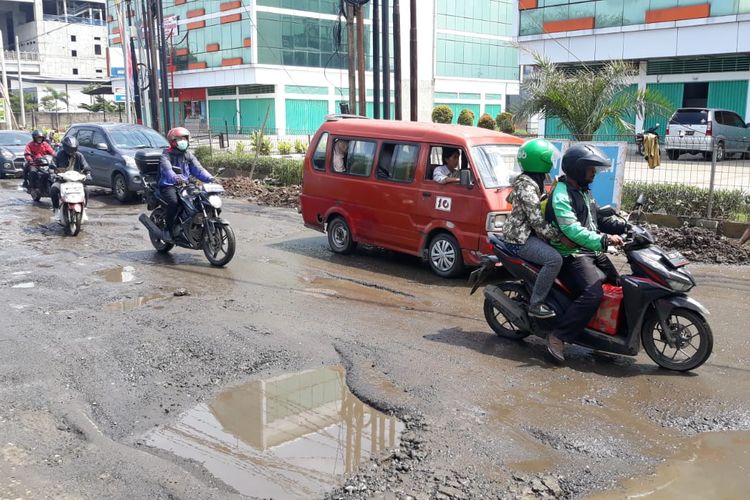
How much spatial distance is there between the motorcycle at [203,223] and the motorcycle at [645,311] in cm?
479

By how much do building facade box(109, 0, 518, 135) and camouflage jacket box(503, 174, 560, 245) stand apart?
42.3m

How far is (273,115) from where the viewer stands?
50.3m

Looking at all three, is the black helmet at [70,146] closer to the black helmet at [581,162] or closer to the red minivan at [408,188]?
the red minivan at [408,188]

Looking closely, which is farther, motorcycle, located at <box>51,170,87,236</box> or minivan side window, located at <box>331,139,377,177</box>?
motorcycle, located at <box>51,170,87,236</box>

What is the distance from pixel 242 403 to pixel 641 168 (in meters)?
9.60

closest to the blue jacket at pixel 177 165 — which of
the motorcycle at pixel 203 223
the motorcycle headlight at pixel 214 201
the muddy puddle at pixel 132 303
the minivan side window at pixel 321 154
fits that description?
the motorcycle at pixel 203 223

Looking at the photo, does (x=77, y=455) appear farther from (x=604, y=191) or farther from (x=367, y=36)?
(x=367, y=36)

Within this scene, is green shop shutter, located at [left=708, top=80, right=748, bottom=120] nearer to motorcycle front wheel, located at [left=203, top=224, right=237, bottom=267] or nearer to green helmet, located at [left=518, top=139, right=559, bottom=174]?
motorcycle front wheel, located at [left=203, top=224, right=237, bottom=267]

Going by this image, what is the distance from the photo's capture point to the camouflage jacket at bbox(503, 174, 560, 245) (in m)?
5.83

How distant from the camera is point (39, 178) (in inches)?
628

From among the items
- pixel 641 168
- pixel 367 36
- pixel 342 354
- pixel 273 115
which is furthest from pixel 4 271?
Result: pixel 367 36

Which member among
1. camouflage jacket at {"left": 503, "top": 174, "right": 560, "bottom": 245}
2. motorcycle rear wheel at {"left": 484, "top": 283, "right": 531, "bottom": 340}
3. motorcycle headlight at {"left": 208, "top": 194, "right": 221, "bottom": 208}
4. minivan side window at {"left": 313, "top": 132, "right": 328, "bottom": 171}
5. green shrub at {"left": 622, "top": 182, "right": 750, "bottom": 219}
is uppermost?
minivan side window at {"left": 313, "top": 132, "right": 328, "bottom": 171}

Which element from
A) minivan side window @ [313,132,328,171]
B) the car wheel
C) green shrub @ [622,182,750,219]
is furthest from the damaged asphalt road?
the car wheel

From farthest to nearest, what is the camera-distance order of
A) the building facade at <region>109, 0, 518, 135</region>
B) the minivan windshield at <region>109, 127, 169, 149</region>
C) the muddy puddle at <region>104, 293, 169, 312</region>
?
the building facade at <region>109, 0, 518, 135</region>, the minivan windshield at <region>109, 127, 169, 149</region>, the muddy puddle at <region>104, 293, 169, 312</region>
